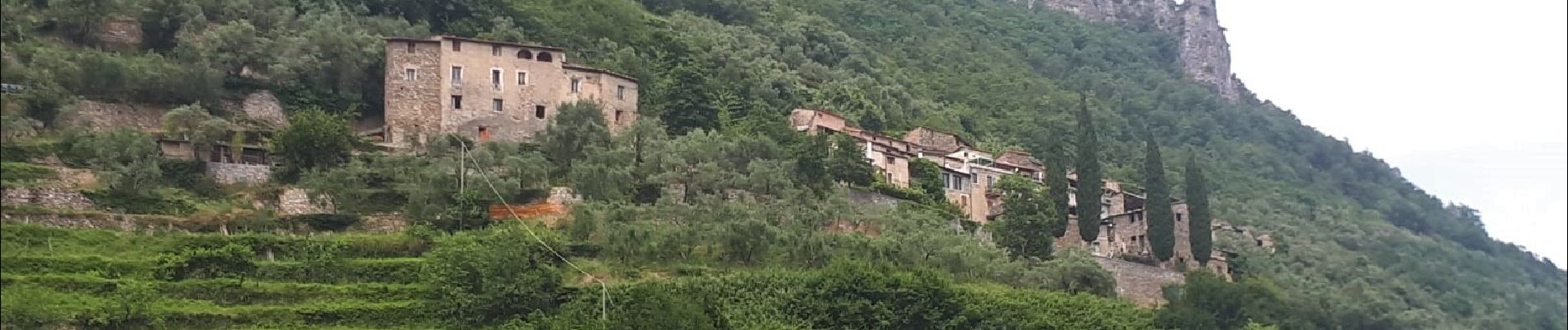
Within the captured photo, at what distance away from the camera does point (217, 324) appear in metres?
40.9

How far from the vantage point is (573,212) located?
163ft

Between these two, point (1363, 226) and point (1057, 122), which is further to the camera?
point (1363, 226)

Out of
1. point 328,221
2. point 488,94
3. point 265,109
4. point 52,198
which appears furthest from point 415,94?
point 52,198

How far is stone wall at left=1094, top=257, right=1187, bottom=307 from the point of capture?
5906 centimetres

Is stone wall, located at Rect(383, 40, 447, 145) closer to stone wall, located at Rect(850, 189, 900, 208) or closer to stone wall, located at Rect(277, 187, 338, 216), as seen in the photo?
stone wall, located at Rect(277, 187, 338, 216)

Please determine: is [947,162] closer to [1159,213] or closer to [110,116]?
[1159,213]

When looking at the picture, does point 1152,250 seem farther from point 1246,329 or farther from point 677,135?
point 677,135

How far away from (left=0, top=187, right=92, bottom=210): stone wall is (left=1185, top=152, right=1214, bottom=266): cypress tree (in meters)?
34.2

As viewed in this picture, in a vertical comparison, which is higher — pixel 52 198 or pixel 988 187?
pixel 988 187

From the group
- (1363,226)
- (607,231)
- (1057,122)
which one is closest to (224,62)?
(607,231)

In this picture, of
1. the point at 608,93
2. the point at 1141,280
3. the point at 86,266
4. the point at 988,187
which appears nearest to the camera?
the point at 86,266

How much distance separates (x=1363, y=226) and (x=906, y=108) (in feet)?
95.0

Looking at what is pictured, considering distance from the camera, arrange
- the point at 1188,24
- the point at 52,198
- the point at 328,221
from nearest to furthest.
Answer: the point at 52,198 < the point at 328,221 < the point at 1188,24

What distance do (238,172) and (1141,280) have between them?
27.4 m
